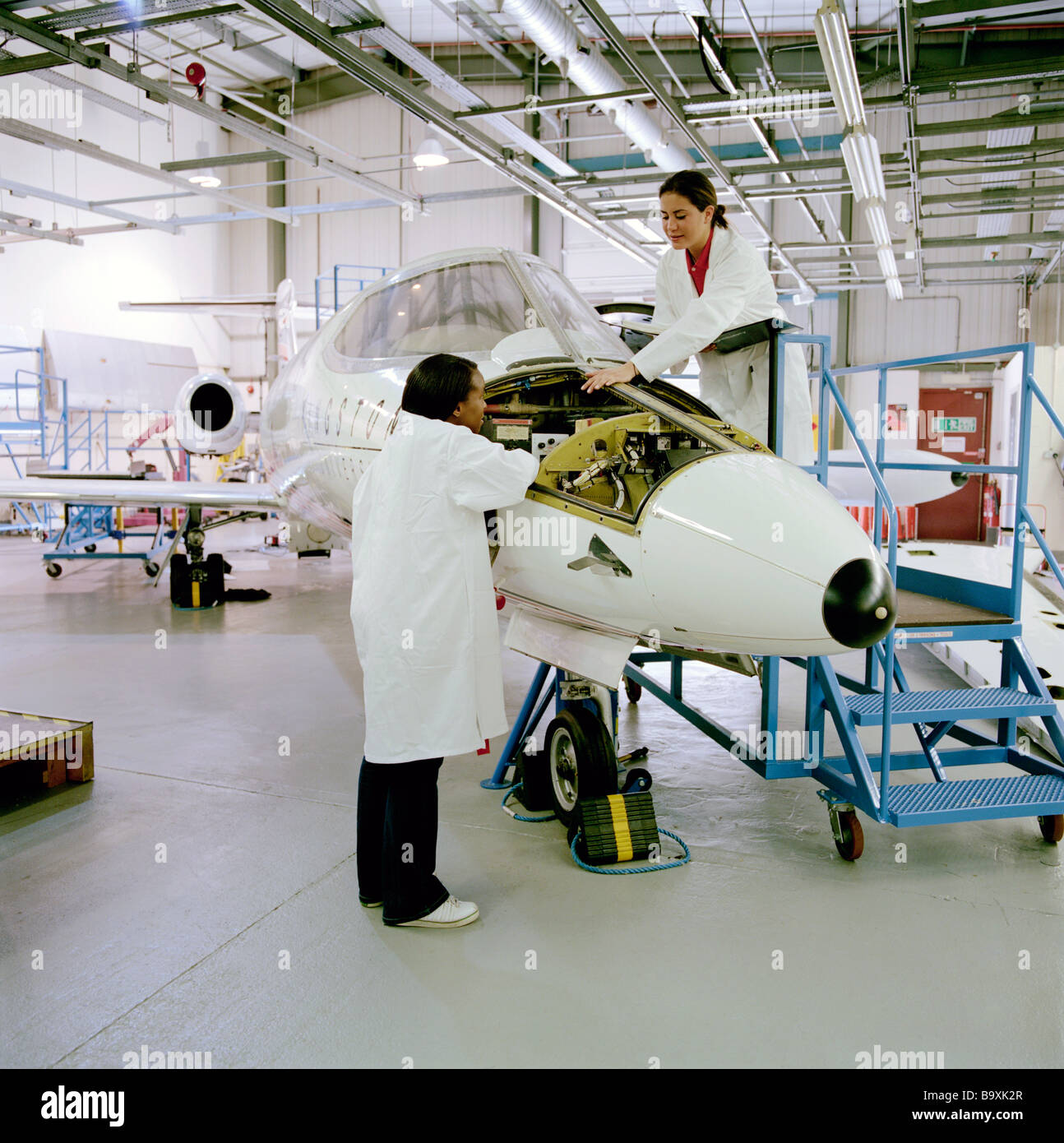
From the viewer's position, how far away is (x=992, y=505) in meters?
19.6

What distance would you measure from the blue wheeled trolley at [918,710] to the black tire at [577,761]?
0.03m

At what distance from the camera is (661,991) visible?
10.0ft

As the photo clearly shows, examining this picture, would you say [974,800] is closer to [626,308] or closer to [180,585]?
[626,308]

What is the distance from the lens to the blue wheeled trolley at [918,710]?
13.1 feet

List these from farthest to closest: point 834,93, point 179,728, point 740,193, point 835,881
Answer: point 740,193 < point 834,93 < point 179,728 < point 835,881

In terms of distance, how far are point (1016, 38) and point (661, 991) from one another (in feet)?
72.0

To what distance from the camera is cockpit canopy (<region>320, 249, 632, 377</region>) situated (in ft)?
14.5

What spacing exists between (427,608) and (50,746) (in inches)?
110

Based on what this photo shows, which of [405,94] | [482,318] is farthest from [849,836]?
[405,94]

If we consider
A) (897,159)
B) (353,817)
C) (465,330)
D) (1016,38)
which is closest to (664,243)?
(897,159)

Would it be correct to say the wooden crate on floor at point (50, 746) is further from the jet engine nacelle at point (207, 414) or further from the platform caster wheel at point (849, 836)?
the jet engine nacelle at point (207, 414)

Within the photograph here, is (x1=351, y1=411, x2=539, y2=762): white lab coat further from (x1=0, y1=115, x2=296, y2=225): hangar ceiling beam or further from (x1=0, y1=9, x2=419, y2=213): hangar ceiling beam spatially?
(x1=0, y1=115, x2=296, y2=225): hangar ceiling beam
